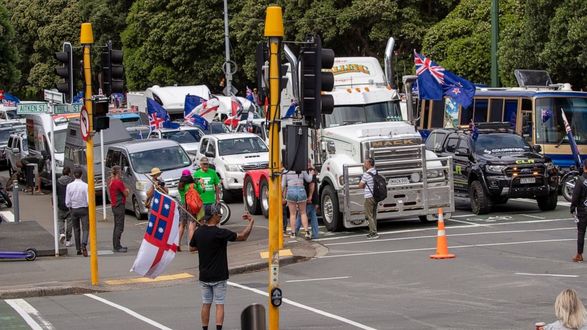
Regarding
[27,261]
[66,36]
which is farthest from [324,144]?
[66,36]

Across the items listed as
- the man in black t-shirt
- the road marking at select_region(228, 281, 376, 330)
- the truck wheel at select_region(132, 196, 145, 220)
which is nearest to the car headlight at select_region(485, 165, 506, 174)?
the truck wheel at select_region(132, 196, 145, 220)

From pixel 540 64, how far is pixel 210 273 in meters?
26.9

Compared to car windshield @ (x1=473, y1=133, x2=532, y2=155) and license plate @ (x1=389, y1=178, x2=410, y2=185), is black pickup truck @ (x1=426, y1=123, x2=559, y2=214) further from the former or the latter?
license plate @ (x1=389, y1=178, x2=410, y2=185)

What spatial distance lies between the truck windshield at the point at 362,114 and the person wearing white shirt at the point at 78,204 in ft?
21.8

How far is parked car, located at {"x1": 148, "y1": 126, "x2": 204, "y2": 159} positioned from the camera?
3800cm

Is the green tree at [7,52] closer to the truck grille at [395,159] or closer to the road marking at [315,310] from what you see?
the truck grille at [395,159]

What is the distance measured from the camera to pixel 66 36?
82812mm

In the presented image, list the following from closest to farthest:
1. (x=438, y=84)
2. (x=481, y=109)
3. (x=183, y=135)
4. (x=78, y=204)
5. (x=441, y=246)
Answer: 1. (x=441, y=246)
2. (x=78, y=204)
3. (x=438, y=84)
4. (x=481, y=109)
5. (x=183, y=135)

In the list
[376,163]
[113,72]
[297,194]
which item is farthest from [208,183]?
[113,72]

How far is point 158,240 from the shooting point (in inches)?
609

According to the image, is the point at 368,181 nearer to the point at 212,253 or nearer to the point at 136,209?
the point at 136,209

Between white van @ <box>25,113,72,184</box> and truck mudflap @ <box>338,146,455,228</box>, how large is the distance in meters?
15.6

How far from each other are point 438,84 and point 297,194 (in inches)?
377

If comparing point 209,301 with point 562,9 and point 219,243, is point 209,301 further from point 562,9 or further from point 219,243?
point 562,9
